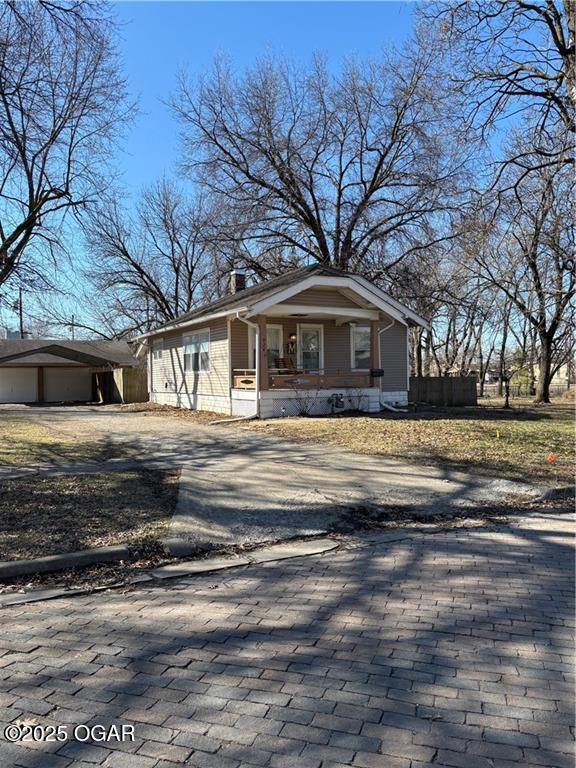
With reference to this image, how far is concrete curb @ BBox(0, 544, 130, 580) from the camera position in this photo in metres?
5.10

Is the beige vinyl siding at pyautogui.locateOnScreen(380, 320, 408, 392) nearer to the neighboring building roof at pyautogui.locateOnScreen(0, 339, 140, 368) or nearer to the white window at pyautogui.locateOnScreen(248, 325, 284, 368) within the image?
the white window at pyautogui.locateOnScreen(248, 325, 284, 368)

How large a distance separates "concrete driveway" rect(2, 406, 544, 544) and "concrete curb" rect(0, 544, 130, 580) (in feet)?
2.57

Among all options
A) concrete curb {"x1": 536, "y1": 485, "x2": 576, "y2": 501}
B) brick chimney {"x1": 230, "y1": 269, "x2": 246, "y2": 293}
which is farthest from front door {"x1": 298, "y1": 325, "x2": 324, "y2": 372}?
concrete curb {"x1": 536, "y1": 485, "x2": 576, "y2": 501}

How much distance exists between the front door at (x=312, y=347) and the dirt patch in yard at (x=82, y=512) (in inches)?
491

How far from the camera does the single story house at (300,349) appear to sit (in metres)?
17.8

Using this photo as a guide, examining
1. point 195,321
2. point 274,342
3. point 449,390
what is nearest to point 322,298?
point 274,342

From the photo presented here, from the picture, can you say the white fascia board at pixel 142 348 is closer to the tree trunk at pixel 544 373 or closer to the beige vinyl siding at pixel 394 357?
the beige vinyl siding at pixel 394 357

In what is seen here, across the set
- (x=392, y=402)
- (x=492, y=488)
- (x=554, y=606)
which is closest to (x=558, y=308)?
(x=392, y=402)

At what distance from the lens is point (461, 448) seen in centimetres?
1163

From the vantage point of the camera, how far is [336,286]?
60.9 feet

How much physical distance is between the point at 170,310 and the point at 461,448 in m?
31.2

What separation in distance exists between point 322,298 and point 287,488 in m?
11.8

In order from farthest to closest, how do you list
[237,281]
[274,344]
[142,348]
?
[142,348] → [237,281] → [274,344]

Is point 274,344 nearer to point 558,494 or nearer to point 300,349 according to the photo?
point 300,349
